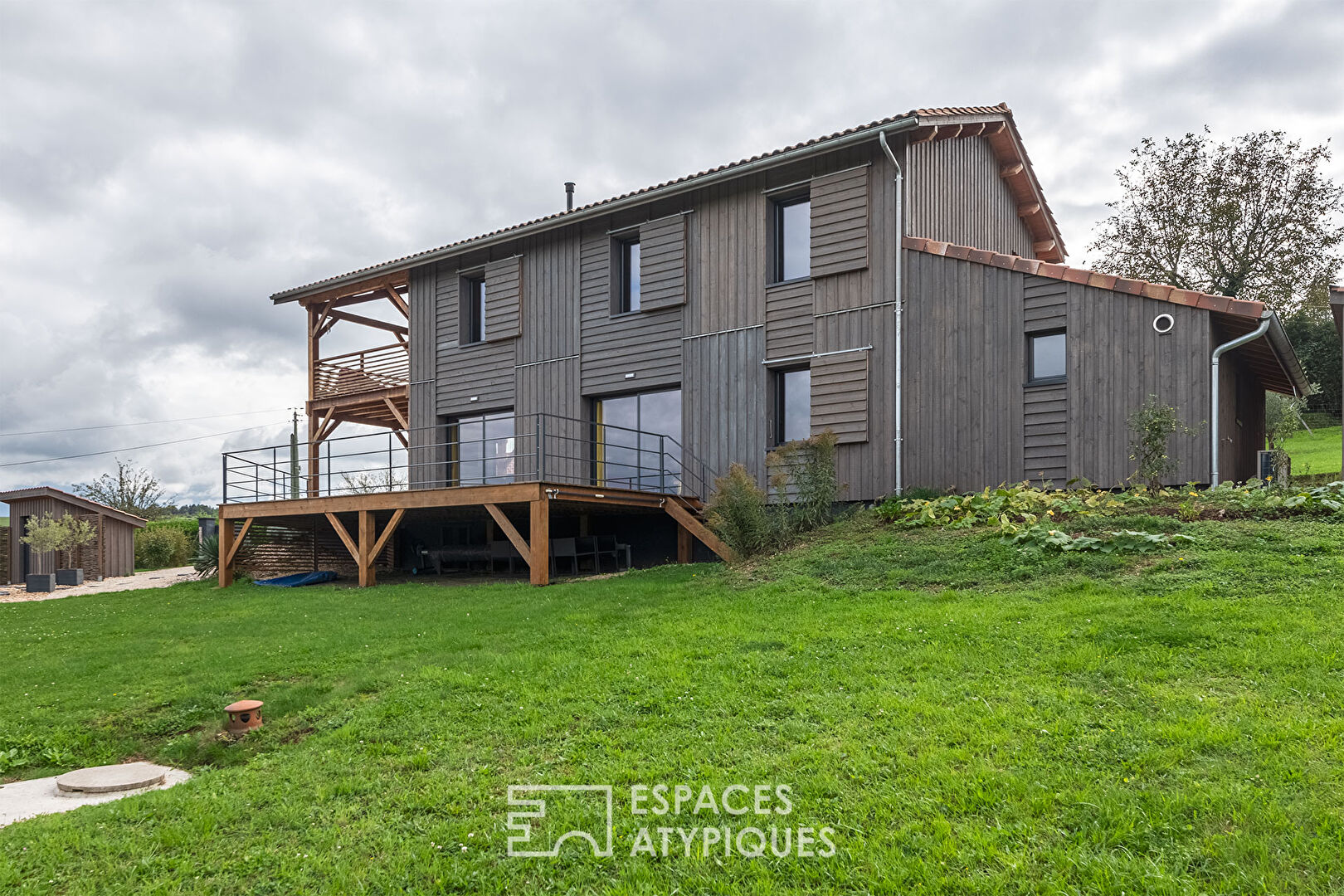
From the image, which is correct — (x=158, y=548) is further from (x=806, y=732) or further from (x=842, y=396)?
(x=806, y=732)

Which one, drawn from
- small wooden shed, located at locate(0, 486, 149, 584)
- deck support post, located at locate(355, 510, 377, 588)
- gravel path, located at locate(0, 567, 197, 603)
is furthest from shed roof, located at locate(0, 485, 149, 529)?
deck support post, located at locate(355, 510, 377, 588)

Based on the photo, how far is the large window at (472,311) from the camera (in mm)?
17719

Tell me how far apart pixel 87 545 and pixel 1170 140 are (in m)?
33.9

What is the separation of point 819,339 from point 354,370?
39.1 ft

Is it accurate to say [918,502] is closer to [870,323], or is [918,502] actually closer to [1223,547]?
[870,323]

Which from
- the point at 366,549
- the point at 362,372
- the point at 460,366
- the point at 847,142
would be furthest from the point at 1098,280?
the point at 362,372

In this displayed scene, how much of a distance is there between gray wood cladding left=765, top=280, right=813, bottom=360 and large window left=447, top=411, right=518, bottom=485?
17.8 feet

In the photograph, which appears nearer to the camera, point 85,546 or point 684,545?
point 684,545

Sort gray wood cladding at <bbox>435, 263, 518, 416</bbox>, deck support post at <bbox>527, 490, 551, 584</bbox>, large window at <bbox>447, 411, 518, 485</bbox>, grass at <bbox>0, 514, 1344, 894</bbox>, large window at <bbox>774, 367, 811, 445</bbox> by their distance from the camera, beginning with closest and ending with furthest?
grass at <bbox>0, 514, 1344, 894</bbox>
deck support post at <bbox>527, 490, 551, 584</bbox>
large window at <bbox>774, 367, 811, 445</bbox>
large window at <bbox>447, 411, 518, 485</bbox>
gray wood cladding at <bbox>435, 263, 518, 416</bbox>

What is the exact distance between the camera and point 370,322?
815 inches

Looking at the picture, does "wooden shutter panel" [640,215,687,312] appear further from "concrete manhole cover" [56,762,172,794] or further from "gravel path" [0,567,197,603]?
"gravel path" [0,567,197,603]

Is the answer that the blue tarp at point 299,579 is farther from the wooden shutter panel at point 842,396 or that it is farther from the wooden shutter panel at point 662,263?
the wooden shutter panel at point 842,396

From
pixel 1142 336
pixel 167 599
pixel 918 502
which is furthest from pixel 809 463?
pixel 167 599

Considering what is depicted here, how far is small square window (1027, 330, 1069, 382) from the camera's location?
1174cm
